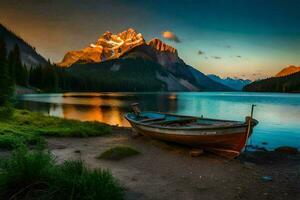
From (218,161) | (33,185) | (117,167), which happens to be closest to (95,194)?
(33,185)

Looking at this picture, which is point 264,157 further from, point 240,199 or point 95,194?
point 95,194

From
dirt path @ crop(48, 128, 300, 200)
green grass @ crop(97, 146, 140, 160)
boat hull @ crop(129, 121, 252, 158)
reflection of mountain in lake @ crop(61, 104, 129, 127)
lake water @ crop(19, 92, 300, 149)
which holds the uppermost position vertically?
boat hull @ crop(129, 121, 252, 158)

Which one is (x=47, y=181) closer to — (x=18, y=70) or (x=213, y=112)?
(x=213, y=112)

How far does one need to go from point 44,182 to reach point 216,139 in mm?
8920

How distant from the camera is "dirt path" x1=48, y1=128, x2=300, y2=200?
852 centimetres

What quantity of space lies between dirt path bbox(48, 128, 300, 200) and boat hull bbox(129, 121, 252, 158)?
48 cm

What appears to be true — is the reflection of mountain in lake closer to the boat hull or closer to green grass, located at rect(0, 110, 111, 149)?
green grass, located at rect(0, 110, 111, 149)

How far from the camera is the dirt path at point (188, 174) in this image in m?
8.52

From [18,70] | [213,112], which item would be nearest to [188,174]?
[213,112]

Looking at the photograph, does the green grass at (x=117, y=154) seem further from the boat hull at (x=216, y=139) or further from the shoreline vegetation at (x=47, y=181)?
the shoreline vegetation at (x=47, y=181)

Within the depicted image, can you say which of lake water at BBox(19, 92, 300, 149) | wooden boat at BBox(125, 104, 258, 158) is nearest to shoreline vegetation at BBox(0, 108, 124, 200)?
wooden boat at BBox(125, 104, 258, 158)

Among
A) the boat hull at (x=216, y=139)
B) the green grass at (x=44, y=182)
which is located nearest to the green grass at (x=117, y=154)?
the boat hull at (x=216, y=139)

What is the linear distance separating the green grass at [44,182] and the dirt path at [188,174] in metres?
2.07

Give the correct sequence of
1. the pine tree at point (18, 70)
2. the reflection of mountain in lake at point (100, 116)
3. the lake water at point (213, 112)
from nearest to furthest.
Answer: the lake water at point (213, 112)
the reflection of mountain in lake at point (100, 116)
the pine tree at point (18, 70)
